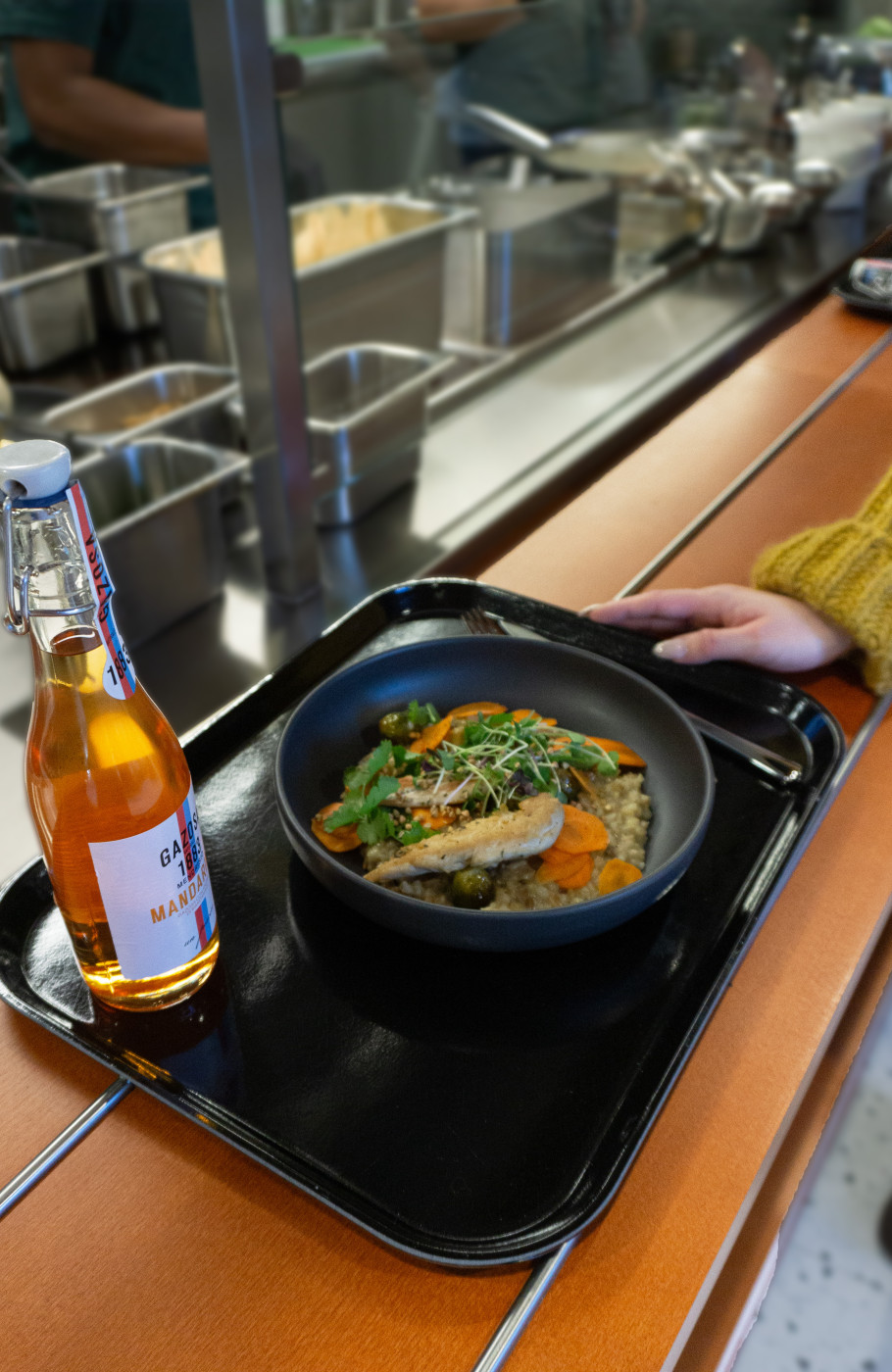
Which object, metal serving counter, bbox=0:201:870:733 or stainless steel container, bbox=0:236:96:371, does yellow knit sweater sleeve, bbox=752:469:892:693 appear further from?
stainless steel container, bbox=0:236:96:371

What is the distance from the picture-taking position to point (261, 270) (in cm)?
132

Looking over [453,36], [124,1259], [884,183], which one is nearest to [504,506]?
[453,36]

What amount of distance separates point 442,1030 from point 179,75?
2343mm

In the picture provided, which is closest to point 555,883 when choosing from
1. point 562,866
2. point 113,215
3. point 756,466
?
point 562,866

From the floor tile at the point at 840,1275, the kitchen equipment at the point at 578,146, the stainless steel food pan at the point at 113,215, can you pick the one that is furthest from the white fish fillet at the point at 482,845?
the kitchen equipment at the point at 578,146

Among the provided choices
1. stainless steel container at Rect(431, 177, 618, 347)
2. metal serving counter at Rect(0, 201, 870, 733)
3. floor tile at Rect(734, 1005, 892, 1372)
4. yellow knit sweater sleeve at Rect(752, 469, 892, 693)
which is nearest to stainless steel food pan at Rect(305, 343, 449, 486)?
metal serving counter at Rect(0, 201, 870, 733)

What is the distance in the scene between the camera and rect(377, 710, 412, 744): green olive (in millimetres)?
772

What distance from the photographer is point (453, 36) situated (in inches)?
81.7

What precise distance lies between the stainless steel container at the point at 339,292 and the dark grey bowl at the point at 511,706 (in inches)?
39.1

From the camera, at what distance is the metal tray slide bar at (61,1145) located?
534 millimetres

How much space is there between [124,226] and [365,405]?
1.96 feet

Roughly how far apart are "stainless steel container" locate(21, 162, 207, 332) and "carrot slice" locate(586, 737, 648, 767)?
1469 mm

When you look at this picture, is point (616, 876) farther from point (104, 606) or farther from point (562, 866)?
point (104, 606)

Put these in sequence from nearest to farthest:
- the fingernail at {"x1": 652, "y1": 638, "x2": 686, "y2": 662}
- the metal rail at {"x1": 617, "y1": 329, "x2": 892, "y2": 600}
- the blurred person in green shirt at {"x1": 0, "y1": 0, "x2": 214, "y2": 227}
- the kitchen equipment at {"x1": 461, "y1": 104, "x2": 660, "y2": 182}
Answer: the fingernail at {"x1": 652, "y1": 638, "x2": 686, "y2": 662}
the metal rail at {"x1": 617, "y1": 329, "x2": 892, "y2": 600}
the blurred person in green shirt at {"x1": 0, "y1": 0, "x2": 214, "y2": 227}
the kitchen equipment at {"x1": 461, "y1": 104, "x2": 660, "y2": 182}
